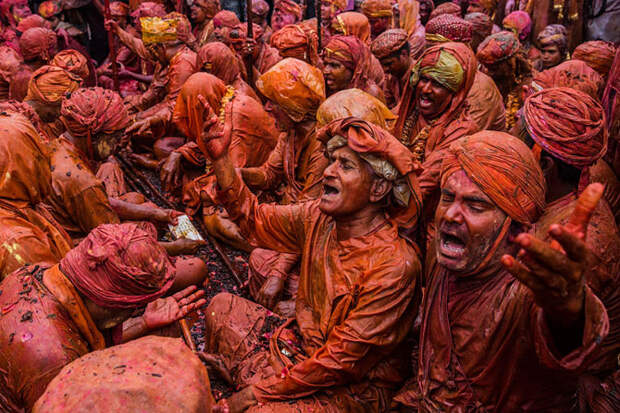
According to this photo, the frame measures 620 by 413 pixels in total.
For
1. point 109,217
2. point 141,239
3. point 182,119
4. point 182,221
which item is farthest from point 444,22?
point 141,239

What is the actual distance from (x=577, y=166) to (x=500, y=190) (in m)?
0.93

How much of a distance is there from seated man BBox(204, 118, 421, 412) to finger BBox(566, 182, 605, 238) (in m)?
1.20

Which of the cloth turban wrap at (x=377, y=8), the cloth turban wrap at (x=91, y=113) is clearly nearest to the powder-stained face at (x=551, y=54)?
the cloth turban wrap at (x=377, y=8)

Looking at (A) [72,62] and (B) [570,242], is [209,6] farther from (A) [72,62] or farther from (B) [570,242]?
(B) [570,242]

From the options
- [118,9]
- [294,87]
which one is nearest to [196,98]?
[294,87]

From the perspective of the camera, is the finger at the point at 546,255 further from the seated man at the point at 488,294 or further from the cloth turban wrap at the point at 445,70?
the cloth turban wrap at the point at 445,70

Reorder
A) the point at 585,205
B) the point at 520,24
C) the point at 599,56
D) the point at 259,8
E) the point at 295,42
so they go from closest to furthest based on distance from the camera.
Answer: the point at 585,205 → the point at 599,56 → the point at 295,42 → the point at 520,24 → the point at 259,8

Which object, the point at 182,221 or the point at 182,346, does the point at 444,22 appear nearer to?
the point at 182,221

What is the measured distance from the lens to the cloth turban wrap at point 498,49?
20.2 feet

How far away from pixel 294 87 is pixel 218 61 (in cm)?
251

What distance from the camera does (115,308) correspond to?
9.02 feet

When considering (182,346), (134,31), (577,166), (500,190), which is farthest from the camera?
(134,31)

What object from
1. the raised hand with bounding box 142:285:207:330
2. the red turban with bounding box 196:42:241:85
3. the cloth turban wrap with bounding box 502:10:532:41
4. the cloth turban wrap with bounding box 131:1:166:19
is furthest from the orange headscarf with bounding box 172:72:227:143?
the cloth turban wrap with bounding box 502:10:532:41

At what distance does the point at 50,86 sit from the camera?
15.7ft
